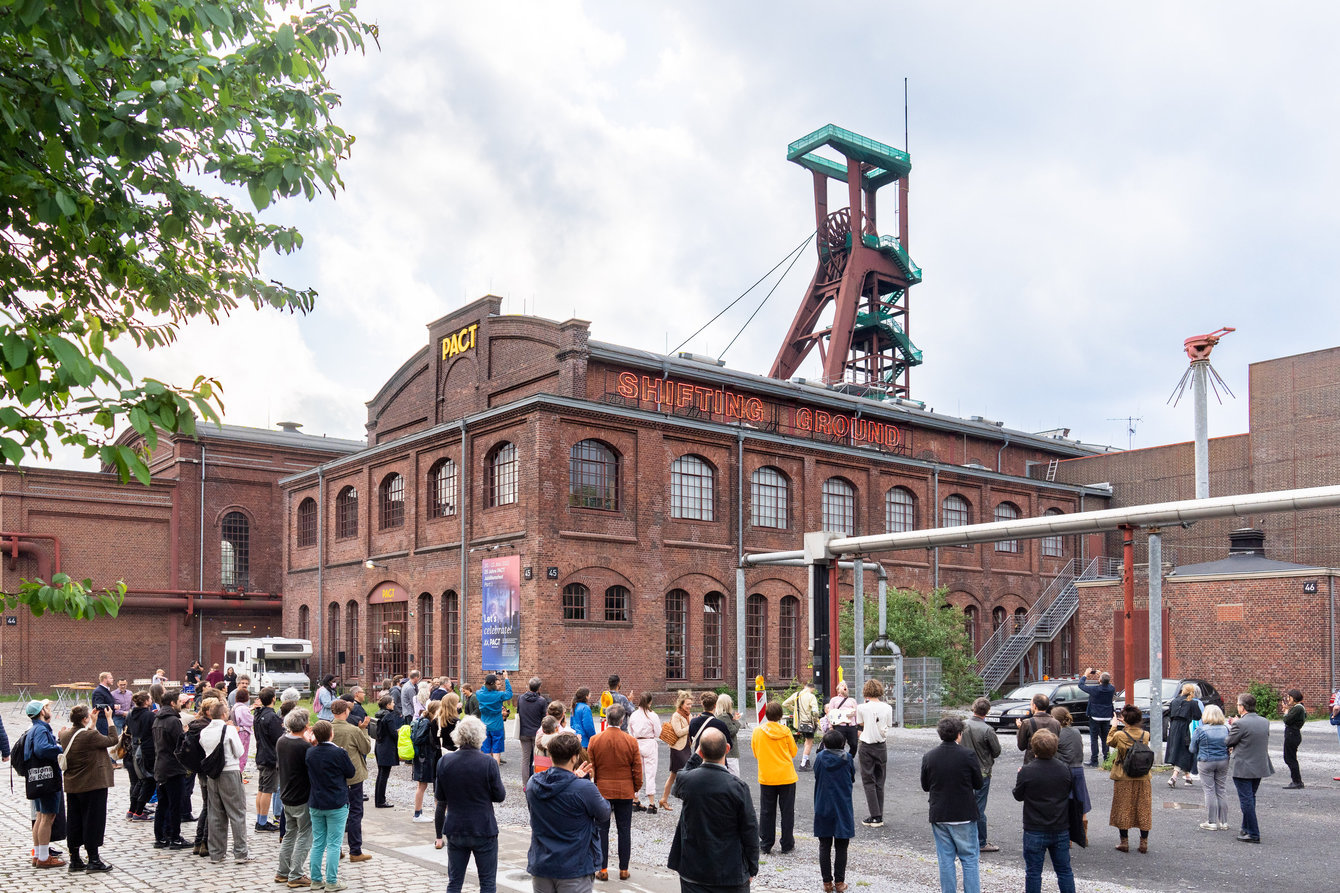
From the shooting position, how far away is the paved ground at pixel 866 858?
35.2ft

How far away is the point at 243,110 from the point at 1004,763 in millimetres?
18119

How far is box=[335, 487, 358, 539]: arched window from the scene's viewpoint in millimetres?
40969

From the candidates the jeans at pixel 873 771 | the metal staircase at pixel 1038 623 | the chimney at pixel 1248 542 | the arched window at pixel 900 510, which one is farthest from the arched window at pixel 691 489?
the jeans at pixel 873 771

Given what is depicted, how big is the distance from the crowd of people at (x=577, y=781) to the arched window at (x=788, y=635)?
2052cm

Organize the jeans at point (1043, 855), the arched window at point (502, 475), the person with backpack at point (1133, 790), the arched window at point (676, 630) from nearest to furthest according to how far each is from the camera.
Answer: the jeans at point (1043, 855)
the person with backpack at point (1133, 790)
the arched window at point (502, 475)
the arched window at point (676, 630)

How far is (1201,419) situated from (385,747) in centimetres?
A: 1664

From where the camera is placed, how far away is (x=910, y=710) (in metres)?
29.4

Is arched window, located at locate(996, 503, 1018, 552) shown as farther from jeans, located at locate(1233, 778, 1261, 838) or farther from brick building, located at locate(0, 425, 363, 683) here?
jeans, located at locate(1233, 778, 1261, 838)

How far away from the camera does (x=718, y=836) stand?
7367mm

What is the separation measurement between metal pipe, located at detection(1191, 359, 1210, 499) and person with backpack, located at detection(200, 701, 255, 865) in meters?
17.6

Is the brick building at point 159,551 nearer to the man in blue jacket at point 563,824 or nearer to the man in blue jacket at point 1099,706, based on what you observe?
the man in blue jacket at point 1099,706

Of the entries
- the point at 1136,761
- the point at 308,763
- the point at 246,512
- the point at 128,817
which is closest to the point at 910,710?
the point at 1136,761

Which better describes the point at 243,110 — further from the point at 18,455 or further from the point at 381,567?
the point at 381,567

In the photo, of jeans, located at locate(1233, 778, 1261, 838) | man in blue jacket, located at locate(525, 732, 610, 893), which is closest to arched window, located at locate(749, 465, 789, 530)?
jeans, located at locate(1233, 778, 1261, 838)
